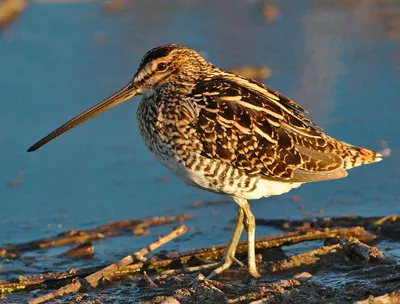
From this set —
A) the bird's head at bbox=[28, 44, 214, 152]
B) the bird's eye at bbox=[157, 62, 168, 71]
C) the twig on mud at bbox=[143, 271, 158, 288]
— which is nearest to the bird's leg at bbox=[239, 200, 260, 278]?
the twig on mud at bbox=[143, 271, 158, 288]

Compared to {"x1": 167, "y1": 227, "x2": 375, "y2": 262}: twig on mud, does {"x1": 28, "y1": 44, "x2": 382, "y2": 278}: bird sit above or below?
above

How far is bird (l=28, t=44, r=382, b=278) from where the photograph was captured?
549 centimetres

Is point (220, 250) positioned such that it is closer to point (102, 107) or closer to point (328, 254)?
point (328, 254)

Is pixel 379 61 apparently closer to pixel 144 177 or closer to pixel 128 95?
pixel 144 177

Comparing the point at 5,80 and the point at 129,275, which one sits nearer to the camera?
the point at 129,275

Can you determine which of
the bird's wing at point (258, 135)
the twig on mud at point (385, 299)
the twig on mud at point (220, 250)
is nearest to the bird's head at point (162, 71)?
the bird's wing at point (258, 135)

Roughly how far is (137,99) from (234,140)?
3.40 meters

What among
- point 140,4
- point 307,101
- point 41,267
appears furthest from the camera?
point 140,4

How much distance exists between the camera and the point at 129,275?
5.71m

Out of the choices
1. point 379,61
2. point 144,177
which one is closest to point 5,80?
point 144,177

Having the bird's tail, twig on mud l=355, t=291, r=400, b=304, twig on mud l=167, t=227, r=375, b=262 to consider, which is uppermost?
the bird's tail

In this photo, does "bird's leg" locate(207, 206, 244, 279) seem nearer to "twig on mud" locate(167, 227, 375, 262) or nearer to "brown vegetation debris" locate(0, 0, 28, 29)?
"twig on mud" locate(167, 227, 375, 262)

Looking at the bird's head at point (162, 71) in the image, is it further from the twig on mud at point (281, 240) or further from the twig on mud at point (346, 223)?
the twig on mud at point (346, 223)

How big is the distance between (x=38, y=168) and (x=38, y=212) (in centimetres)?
70
